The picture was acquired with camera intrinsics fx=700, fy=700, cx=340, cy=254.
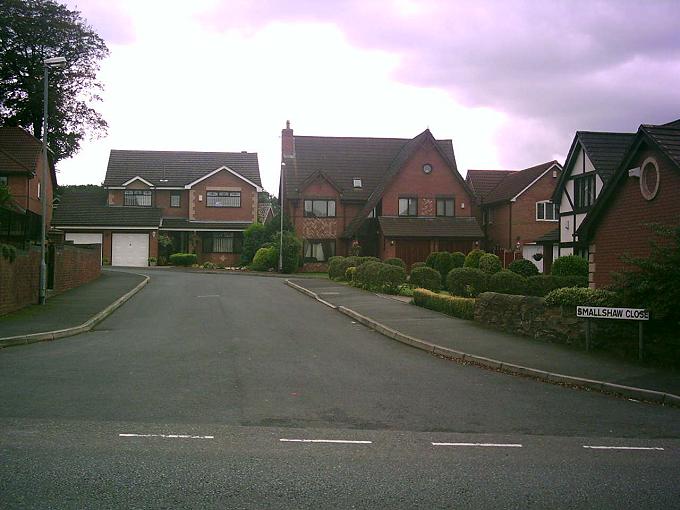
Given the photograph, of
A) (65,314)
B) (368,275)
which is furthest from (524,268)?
(65,314)

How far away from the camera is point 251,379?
11.1 metres

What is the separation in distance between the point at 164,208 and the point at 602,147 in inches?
1421

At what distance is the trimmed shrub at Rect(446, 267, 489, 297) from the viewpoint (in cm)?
2470

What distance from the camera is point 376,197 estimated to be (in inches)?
1826

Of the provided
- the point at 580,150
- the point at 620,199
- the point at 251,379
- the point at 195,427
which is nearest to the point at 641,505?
the point at 195,427

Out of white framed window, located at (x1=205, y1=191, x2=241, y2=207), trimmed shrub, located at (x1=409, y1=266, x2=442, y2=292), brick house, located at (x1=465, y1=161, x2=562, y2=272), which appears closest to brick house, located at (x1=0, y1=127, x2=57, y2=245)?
white framed window, located at (x1=205, y1=191, x2=241, y2=207)

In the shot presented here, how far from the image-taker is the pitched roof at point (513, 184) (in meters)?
47.2

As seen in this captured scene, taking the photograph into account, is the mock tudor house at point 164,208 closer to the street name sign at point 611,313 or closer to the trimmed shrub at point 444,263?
the trimmed shrub at point 444,263

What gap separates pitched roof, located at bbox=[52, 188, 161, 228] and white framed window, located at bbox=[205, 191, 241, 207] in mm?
4036

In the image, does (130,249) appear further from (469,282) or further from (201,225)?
(469,282)

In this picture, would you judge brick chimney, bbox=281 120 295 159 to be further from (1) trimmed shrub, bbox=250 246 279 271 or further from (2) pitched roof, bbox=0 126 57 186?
(2) pitched roof, bbox=0 126 57 186

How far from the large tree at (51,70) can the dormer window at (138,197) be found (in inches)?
305

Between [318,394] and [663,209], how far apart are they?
34.8ft

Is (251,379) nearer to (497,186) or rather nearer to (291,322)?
(291,322)
